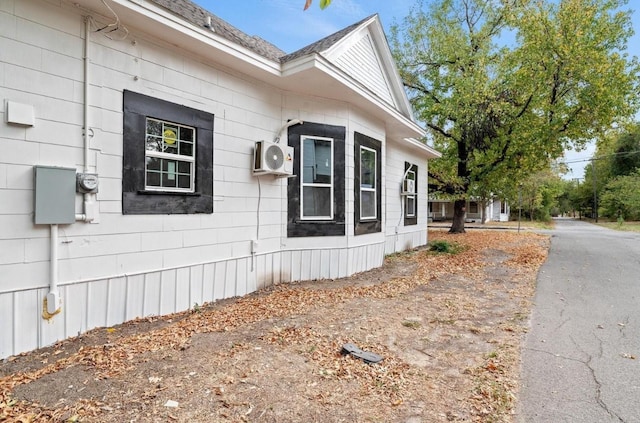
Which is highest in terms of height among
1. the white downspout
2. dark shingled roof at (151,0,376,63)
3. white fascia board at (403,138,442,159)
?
dark shingled roof at (151,0,376,63)

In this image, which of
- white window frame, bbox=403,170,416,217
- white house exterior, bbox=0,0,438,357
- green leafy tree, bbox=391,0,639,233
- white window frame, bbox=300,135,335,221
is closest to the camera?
white house exterior, bbox=0,0,438,357

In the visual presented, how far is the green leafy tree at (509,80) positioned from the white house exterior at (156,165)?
732 cm

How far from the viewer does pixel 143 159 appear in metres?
4.14

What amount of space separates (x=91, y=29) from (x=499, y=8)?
1673cm

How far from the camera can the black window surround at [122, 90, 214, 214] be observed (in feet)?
13.1

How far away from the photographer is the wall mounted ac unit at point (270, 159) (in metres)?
5.41

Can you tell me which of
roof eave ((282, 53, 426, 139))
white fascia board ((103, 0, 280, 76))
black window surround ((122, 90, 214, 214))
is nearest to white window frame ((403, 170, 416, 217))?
roof eave ((282, 53, 426, 139))

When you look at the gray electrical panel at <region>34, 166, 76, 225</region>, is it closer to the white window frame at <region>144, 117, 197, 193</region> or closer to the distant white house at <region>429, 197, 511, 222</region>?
the white window frame at <region>144, 117, 197, 193</region>

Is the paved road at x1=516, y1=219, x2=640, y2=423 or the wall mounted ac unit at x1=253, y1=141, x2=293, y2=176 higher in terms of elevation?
the wall mounted ac unit at x1=253, y1=141, x2=293, y2=176

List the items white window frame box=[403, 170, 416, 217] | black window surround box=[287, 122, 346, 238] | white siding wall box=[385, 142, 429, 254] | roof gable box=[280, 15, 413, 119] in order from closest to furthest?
1. black window surround box=[287, 122, 346, 238]
2. roof gable box=[280, 15, 413, 119]
3. white siding wall box=[385, 142, 429, 254]
4. white window frame box=[403, 170, 416, 217]

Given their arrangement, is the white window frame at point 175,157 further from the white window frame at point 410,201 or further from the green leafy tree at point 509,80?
the green leafy tree at point 509,80

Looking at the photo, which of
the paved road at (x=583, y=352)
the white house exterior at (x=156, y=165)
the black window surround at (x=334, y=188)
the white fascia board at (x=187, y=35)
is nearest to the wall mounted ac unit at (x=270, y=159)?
the white house exterior at (x=156, y=165)

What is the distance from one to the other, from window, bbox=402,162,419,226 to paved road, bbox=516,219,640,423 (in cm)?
496

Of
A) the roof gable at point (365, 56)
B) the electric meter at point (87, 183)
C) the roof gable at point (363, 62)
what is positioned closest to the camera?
the electric meter at point (87, 183)
